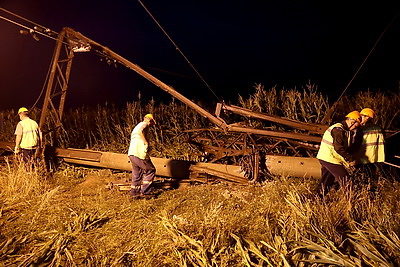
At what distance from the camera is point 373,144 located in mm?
4855

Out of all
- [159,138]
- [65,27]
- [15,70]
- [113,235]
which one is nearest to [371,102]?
[159,138]

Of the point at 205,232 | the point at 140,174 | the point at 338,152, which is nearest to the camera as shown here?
the point at 205,232

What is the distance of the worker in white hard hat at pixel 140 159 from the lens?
549 cm

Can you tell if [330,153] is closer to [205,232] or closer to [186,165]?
[205,232]

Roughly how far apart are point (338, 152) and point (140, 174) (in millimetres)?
4008

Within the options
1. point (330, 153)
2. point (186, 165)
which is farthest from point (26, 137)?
point (330, 153)

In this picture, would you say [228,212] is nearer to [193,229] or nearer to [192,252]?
[193,229]

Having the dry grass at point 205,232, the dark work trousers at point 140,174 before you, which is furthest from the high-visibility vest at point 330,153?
the dark work trousers at point 140,174

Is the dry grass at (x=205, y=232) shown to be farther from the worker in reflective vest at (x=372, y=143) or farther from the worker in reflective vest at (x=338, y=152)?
the worker in reflective vest at (x=372, y=143)

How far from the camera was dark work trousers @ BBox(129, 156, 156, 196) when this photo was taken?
5590 mm

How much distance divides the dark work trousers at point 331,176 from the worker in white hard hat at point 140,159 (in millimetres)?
3508

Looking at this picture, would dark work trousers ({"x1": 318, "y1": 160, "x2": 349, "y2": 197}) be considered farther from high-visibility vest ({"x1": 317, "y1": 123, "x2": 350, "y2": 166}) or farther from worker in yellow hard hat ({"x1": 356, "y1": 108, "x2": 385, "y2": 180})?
worker in yellow hard hat ({"x1": 356, "y1": 108, "x2": 385, "y2": 180})

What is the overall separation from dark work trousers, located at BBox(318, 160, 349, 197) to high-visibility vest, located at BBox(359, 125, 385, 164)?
0.62 m

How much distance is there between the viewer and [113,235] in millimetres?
4051
